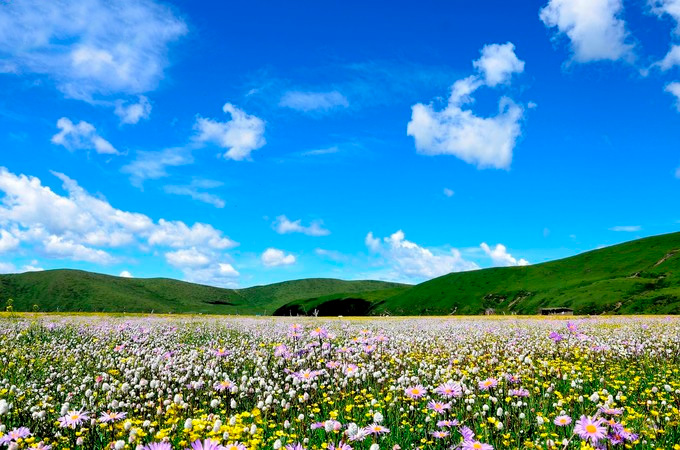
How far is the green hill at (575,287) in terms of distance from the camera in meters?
98.3

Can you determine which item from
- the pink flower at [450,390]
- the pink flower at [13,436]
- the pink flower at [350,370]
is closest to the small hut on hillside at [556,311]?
the pink flower at [350,370]

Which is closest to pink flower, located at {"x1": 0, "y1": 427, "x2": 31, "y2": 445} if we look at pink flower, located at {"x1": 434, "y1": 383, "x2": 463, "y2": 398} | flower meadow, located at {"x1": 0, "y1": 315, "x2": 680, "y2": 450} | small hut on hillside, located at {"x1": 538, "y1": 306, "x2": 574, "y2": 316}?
flower meadow, located at {"x1": 0, "y1": 315, "x2": 680, "y2": 450}

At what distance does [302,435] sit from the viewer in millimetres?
5812

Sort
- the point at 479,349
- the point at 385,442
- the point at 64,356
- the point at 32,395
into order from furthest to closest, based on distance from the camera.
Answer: the point at 479,349 < the point at 64,356 < the point at 32,395 < the point at 385,442

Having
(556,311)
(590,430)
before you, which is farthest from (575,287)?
(590,430)

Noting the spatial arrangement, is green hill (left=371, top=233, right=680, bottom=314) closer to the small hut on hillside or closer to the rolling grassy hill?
the rolling grassy hill

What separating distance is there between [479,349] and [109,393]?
10401 millimetres

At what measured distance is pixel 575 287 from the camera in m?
119

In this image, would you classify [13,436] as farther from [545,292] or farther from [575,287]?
[545,292]

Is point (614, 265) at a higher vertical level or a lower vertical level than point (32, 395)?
higher

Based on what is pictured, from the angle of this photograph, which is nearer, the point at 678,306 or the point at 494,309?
the point at 678,306

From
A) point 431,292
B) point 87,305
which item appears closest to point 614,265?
point 431,292

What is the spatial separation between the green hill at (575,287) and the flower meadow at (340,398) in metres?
98.1

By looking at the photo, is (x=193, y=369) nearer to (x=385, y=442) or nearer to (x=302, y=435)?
(x=302, y=435)
